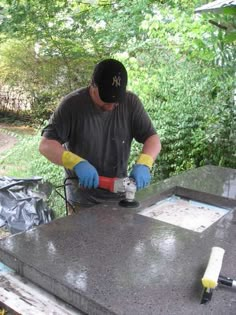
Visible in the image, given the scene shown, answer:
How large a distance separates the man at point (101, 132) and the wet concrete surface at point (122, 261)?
1.62 feet

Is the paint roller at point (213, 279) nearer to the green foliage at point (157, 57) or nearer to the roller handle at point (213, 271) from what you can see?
the roller handle at point (213, 271)

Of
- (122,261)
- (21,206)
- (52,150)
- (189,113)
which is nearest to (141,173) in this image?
(52,150)

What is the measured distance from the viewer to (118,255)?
4.11 feet

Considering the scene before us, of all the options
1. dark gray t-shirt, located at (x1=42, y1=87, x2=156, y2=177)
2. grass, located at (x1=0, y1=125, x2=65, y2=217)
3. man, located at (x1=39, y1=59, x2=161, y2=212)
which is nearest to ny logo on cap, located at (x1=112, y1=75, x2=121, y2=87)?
man, located at (x1=39, y1=59, x2=161, y2=212)

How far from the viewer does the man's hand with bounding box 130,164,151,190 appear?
75.9 inches

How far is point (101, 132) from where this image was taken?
2188 millimetres

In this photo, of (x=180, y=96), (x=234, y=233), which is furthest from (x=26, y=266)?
(x=180, y=96)

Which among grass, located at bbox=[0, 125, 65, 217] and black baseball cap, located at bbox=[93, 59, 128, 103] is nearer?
black baseball cap, located at bbox=[93, 59, 128, 103]

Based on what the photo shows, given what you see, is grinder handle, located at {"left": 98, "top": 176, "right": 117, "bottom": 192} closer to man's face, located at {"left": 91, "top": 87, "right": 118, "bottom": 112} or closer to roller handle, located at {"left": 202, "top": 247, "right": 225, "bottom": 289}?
man's face, located at {"left": 91, "top": 87, "right": 118, "bottom": 112}

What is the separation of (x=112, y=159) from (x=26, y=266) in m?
1.17

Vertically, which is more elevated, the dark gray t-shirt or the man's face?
the man's face

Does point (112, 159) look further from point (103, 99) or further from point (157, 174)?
point (157, 174)

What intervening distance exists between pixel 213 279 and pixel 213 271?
51 mm

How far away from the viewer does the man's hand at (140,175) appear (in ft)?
6.32
